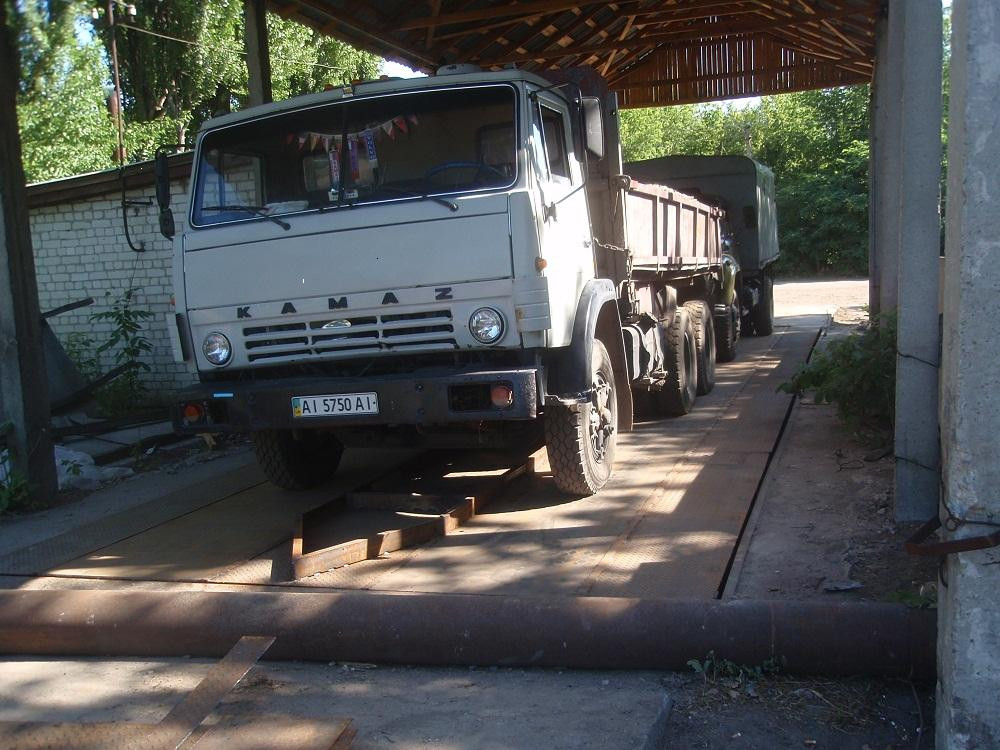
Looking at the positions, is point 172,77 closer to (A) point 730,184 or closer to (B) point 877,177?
(A) point 730,184

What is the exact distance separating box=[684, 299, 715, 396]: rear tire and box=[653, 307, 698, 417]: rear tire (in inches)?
13.7

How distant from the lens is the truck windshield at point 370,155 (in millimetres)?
5434

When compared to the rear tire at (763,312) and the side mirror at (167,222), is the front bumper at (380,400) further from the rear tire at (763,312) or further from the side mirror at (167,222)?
the rear tire at (763,312)

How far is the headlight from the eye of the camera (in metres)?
5.02

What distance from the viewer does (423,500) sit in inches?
234

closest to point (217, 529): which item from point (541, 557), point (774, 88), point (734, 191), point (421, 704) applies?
point (541, 557)

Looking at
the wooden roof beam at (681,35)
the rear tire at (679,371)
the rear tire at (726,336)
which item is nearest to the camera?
the rear tire at (679,371)

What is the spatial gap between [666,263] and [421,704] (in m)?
5.61

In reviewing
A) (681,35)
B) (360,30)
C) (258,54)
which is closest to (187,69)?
(681,35)

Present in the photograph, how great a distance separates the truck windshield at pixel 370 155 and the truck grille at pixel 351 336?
0.69m

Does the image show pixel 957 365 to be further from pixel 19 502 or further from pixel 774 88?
pixel 774 88

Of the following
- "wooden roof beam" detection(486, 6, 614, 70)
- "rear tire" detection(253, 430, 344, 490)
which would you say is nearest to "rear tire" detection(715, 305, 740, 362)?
"wooden roof beam" detection(486, 6, 614, 70)

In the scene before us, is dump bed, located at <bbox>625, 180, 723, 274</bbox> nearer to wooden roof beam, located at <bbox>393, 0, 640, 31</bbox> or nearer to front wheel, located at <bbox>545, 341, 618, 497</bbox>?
front wheel, located at <bbox>545, 341, 618, 497</bbox>

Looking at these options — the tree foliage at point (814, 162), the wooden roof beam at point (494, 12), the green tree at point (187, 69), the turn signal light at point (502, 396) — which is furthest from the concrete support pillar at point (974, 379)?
the tree foliage at point (814, 162)
